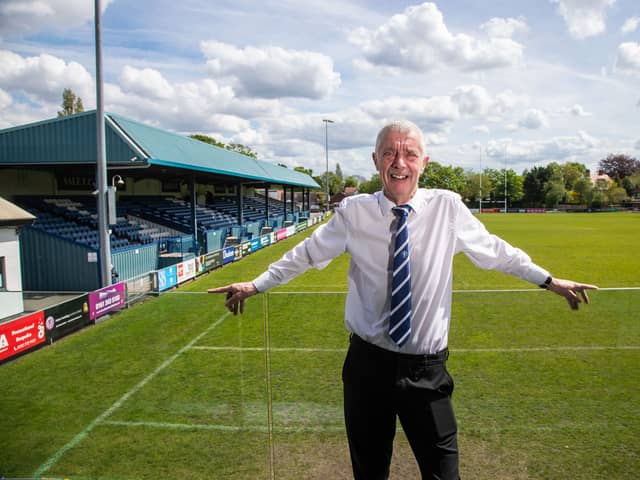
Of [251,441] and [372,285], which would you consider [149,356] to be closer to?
[251,441]

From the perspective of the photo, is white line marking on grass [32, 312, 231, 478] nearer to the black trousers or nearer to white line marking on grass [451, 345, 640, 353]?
the black trousers

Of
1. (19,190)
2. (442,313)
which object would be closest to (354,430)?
(442,313)

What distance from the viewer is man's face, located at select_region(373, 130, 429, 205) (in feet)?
7.24

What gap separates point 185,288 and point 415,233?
15002mm

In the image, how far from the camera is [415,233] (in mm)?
2236

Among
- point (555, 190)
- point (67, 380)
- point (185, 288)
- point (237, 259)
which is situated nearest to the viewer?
point (67, 380)

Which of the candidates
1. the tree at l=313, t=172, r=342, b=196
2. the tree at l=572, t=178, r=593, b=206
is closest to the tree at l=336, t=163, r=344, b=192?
the tree at l=313, t=172, r=342, b=196

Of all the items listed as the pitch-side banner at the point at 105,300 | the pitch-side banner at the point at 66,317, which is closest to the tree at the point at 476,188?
the pitch-side banner at the point at 105,300

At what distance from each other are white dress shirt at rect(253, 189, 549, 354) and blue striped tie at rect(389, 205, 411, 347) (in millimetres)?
55

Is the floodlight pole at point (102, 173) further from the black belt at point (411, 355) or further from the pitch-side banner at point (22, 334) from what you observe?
the black belt at point (411, 355)

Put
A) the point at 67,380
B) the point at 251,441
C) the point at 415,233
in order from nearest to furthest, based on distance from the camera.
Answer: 1. the point at 415,233
2. the point at 251,441
3. the point at 67,380

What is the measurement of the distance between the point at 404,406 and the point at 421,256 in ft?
2.29

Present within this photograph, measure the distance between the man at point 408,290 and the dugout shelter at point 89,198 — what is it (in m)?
11.6

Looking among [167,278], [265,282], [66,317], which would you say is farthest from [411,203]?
[167,278]
